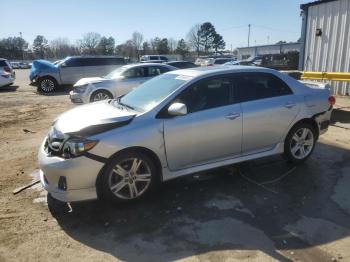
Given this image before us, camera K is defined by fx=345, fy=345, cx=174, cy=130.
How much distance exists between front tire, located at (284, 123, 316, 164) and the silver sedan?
0.02 m

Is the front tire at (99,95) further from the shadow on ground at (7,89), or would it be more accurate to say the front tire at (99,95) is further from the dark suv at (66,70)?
the shadow on ground at (7,89)

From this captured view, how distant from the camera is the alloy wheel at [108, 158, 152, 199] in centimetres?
411

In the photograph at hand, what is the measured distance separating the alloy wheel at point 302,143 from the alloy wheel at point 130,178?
254 cm

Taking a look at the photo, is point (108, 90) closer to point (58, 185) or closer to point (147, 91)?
point (147, 91)

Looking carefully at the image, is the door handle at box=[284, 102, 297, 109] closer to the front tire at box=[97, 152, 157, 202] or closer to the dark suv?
the front tire at box=[97, 152, 157, 202]

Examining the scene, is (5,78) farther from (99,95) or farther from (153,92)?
(153,92)

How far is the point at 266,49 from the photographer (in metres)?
58.9

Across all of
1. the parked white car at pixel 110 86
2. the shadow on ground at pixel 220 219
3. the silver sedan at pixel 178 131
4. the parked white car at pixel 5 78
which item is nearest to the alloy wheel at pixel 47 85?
the parked white car at pixel 5 78

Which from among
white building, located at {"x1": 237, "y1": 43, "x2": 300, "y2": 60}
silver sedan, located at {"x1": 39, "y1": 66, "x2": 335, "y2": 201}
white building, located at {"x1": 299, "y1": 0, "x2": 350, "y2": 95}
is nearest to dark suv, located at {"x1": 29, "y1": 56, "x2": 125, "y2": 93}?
white building, located at {"x1": 299, "y1": 0, "x2": 350, "y2": 95}

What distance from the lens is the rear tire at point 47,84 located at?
57.8 feet

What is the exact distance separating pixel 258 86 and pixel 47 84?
1489cm

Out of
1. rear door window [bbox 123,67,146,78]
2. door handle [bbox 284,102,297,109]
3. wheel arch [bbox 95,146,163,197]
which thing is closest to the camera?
wheel arch [bbox 95,146,163,197]

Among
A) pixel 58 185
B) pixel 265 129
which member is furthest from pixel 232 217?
pixel 58 185

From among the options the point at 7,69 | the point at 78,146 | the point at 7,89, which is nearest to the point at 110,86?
the point at 78,146
